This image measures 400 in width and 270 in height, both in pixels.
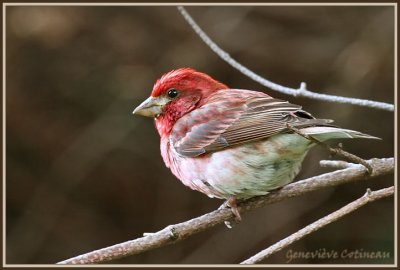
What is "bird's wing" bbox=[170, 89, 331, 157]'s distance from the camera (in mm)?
4977

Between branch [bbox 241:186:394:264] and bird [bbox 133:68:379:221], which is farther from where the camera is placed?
bird [bbox 133:68:379:221]

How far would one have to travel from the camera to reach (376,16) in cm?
784

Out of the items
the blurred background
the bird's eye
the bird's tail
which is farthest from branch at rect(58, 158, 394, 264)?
the blurred background

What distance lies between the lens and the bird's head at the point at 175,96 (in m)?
5.60

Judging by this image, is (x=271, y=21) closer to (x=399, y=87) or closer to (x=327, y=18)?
(x=327, y=18)

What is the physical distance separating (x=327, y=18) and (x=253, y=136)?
364 centimetres

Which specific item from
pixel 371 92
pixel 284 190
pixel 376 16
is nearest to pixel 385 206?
pixel 371 92

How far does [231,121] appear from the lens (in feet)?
17.4

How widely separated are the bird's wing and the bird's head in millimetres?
69

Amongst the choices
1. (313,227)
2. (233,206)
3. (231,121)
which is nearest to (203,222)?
(233,206)

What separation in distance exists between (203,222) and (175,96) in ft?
4.52

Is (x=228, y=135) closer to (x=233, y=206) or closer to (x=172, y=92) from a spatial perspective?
(x=233, y=206)

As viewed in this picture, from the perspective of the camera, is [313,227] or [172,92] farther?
[172,92]

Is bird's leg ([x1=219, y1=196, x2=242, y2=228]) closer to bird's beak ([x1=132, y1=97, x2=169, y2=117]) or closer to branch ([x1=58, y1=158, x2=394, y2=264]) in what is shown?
branch ([x1=58, y1=158, x2=394, y2=264])
